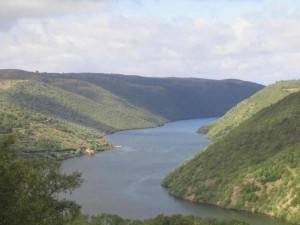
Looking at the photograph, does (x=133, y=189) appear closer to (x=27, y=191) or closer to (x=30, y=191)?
(x=30, y=191)

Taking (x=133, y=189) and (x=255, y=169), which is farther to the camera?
(x=133, y=189)

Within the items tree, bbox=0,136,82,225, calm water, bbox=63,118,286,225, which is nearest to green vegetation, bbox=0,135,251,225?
tree, bbox=0,136,82,225

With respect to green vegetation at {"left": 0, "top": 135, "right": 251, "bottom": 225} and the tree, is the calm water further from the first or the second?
the tree

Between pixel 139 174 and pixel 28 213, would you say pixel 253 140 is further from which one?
pixel 28 213

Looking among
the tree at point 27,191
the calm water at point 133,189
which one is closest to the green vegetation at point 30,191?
the tree at point 27,191

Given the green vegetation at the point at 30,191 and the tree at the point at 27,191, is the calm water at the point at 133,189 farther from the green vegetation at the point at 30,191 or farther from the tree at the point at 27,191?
the tree at the point at 27,191

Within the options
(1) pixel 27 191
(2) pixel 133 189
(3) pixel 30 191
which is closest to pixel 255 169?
(2) pixel 133 189

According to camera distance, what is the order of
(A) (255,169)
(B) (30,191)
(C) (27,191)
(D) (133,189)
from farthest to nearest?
(D) (133,189), (A) (255,169), (B) (30,191), (C) (27,191)
